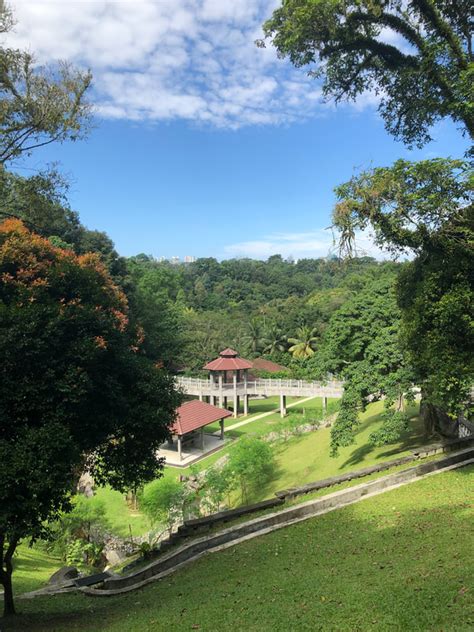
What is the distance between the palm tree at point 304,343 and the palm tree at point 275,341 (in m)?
1.59

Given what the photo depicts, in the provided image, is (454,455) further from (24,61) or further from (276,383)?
(276,383)

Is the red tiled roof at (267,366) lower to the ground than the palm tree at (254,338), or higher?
lower

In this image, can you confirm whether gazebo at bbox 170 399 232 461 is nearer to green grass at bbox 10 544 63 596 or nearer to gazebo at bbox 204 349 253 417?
gazebo at bbox 204 349 253 417

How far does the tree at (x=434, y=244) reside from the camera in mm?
8492

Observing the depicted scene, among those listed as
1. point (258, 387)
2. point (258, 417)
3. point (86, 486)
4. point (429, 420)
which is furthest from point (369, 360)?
point (258, 417)

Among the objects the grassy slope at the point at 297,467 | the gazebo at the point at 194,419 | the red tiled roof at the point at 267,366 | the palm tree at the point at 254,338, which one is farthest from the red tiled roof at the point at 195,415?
the palm tree at the point at 254,338

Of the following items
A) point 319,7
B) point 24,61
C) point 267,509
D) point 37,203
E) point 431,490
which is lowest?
point 267,509

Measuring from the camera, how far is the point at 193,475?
19.8 metres

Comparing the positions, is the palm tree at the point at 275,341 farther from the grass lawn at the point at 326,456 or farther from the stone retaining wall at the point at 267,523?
the stone retaining wall at the point at 267,523

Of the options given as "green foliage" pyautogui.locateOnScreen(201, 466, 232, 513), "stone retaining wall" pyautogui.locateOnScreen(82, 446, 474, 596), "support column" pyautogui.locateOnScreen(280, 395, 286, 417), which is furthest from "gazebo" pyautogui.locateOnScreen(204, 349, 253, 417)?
"stone retaining wall" pyautogui.locateOnScreen(82, 446, 474, 596)

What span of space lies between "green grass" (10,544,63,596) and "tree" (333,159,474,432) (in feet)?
36.5

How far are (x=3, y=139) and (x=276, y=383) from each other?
27305 millimetres

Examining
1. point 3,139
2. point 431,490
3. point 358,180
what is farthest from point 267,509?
point 3,139

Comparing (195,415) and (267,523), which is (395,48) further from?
(195,415)
